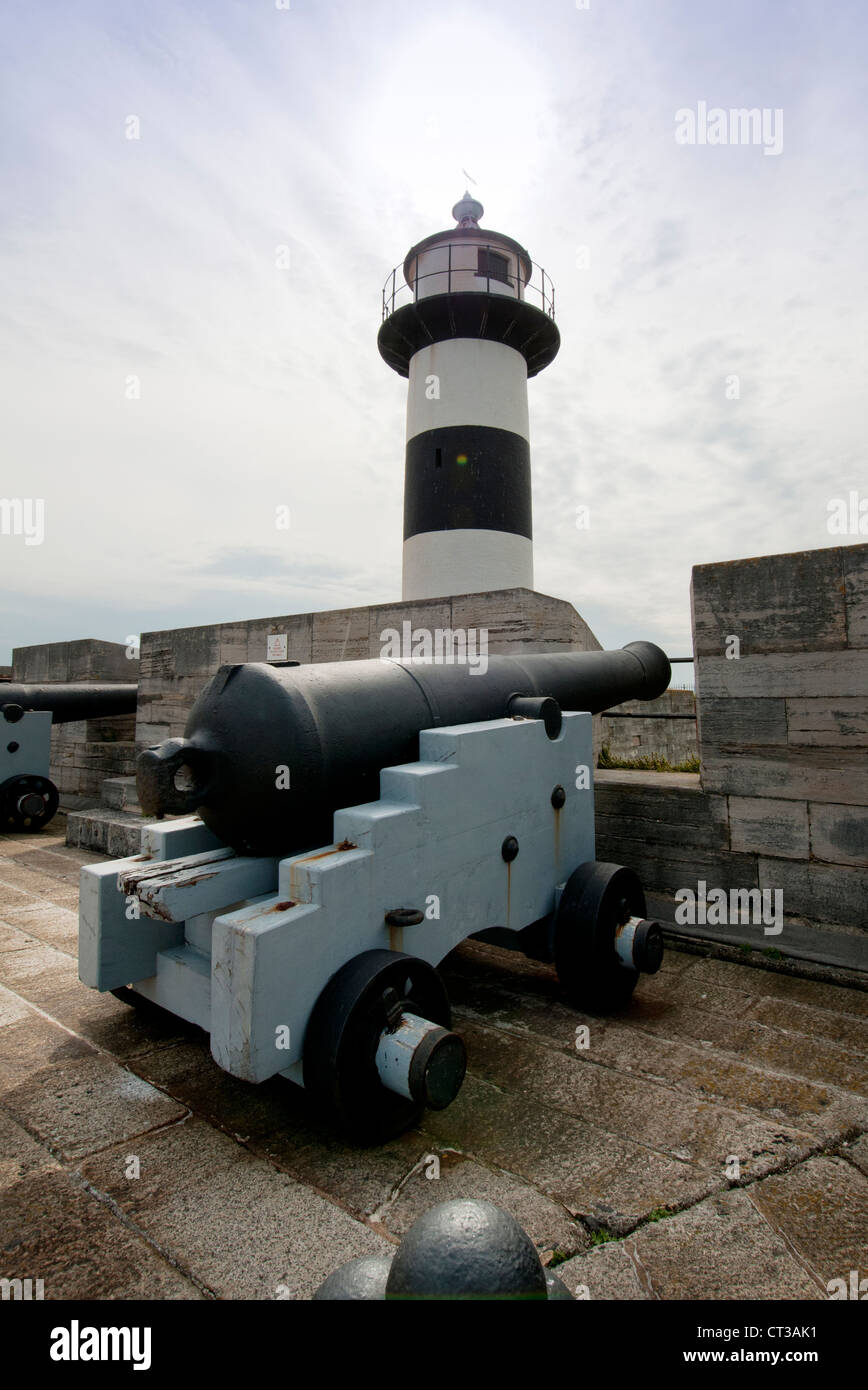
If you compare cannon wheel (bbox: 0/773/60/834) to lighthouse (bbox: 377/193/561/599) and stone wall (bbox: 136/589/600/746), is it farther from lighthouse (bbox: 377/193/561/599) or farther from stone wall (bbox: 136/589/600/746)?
lighthouse (bbox: 377/193/561/599)

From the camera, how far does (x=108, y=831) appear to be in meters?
6.02

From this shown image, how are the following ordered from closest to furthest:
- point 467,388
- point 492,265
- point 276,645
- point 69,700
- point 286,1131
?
point 286,1131, point 276,645, point 69,700, point 467,388, point 492,265

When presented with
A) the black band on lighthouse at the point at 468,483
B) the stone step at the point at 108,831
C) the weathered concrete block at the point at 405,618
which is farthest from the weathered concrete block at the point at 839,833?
the black band on lighthouse at the point at 468,483

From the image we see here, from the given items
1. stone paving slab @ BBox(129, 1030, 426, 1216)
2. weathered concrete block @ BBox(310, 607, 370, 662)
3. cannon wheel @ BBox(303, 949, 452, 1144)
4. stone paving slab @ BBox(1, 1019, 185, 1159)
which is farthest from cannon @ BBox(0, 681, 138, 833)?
cannon wheel @ BBox(303, 949, 452, 1144)

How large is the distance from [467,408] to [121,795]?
8.52m

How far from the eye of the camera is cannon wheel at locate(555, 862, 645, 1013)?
2.96 metres

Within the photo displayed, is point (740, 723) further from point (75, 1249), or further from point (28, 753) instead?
point (28, 753)

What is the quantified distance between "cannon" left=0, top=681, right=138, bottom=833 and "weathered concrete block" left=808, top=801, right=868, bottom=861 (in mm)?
7397

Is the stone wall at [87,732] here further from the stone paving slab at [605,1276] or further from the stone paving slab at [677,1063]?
the stone paving slab at [605,1276]

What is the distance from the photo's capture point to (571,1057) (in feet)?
8.44

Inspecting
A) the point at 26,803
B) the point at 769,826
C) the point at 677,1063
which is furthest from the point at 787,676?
the point at 26,803

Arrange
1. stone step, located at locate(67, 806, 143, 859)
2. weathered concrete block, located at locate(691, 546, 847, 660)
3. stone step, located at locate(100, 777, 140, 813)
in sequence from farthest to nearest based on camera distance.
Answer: stone step, located at locate(100, 777, 140, 813) → stone step, located at locate(67, 806, 143, 859) → weathered concrete block, located at locate(691, 546, 847, 660)
